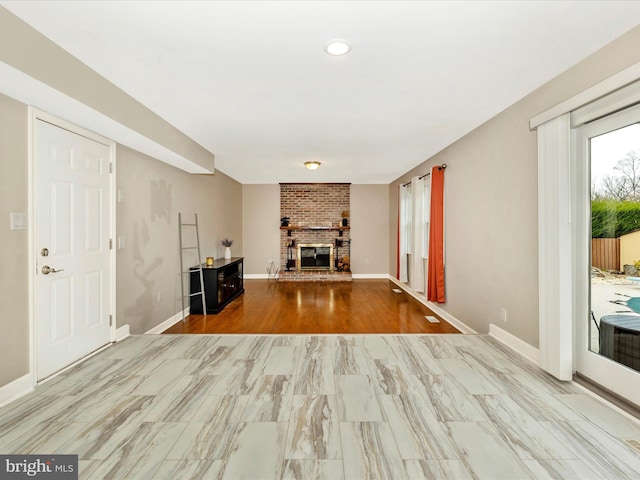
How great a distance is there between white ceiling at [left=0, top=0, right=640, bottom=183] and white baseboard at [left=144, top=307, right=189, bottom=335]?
Answer: 8.25 ft

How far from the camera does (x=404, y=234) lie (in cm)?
714

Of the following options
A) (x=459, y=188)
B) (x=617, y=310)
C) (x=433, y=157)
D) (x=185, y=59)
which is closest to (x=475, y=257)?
(x=459, y=188)

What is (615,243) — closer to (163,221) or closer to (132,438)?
(132,438)

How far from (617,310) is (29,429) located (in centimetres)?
386

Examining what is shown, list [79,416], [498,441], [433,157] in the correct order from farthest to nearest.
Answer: [433,157] → [79,416] → [498,441]

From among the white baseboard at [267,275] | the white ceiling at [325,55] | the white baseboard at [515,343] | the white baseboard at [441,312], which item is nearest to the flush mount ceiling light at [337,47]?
the white ceiling at [325,55]

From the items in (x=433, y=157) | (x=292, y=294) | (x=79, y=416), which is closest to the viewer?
(x=79, y=416)

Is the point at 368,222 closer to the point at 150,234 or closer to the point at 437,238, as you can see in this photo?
the point at 437,238

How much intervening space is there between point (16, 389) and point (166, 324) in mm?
2161

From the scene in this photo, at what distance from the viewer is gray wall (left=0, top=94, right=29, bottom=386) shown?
2.20m

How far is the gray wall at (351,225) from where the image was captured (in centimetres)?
852

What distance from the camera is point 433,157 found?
5176 millimetres

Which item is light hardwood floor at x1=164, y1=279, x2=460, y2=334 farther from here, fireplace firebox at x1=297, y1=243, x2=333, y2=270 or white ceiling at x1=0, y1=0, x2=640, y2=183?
white ceiling at x1=0, y1=0, x2=640, y2=183

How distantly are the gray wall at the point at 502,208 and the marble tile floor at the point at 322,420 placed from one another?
0.67 metres
